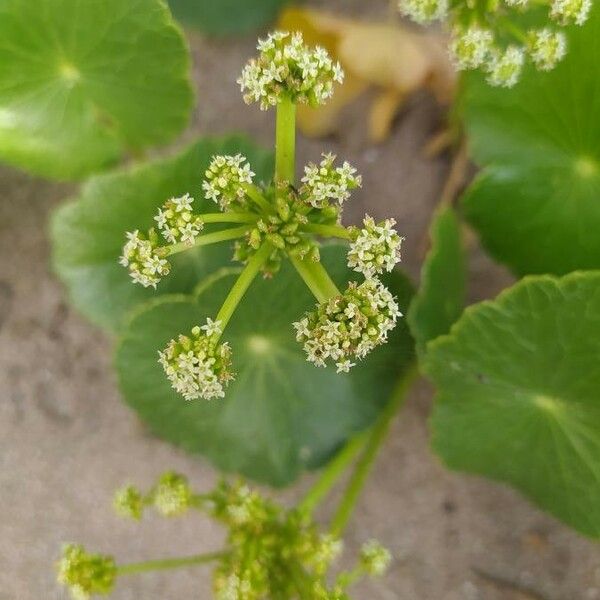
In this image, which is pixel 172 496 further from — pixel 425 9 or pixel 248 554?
pixel 425 9

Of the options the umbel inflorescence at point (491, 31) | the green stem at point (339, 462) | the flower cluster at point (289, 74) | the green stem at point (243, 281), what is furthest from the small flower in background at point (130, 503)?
the umbel inflorescence at point (491, 31)

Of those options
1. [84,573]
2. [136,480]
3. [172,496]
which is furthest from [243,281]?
[136,480]

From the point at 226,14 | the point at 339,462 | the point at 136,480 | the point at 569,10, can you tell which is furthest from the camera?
the point at 226,14

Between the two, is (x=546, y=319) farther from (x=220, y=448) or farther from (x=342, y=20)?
(x=342, y=20)

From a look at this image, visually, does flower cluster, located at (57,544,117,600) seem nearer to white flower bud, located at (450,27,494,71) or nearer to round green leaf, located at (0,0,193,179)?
round green leaf, located at (0,0,193,179)

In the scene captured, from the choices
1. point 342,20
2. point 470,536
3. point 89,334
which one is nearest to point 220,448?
point 89,334

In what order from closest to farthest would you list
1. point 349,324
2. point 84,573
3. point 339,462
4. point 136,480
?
point 349,324, point 84,573, point 339,462, point 136,480

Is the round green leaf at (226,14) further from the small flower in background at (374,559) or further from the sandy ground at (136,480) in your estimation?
the small flower in background at (374,559)

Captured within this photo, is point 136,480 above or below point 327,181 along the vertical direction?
below
